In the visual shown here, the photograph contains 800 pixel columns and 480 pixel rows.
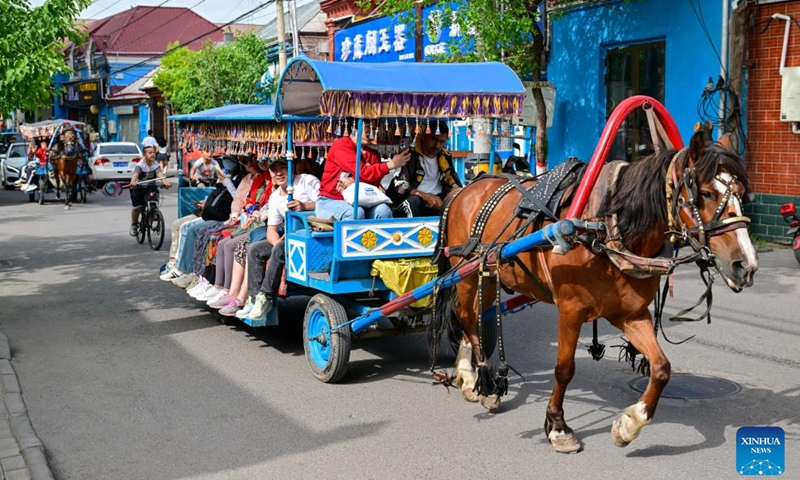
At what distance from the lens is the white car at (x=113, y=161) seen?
107 feet

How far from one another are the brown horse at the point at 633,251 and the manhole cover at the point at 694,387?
1399 mm

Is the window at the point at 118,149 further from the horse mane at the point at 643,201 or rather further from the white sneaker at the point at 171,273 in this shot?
the horse mane at the point at 643,201

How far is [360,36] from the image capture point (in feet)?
88.7

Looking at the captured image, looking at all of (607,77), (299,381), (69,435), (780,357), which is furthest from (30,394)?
(607,77)

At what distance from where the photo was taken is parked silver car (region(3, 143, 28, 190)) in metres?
32.5

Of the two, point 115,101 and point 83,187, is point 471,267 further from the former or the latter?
point 115,101

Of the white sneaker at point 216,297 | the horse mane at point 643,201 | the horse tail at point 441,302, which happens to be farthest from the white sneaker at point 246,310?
the horse mane at point 643,201

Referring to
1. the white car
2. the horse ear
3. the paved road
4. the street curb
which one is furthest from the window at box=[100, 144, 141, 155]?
the horse ear

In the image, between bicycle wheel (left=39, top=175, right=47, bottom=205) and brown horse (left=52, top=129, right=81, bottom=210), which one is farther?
bicycle wheel (left=39, top=175, right=47, bottom=205)

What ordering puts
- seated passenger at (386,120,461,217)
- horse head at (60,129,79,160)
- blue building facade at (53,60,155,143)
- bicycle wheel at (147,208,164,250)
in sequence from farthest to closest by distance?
blue building facade at (53,60,155,143), horse head at (60,129,79,160), bicycle wheel at (147,208,164,250), seated passenger at (386,120,461,217)

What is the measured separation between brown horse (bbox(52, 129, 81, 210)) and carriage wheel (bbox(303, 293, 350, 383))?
62.1 ft

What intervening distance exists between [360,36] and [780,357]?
21.0 meters

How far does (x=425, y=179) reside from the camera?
7.99 meters

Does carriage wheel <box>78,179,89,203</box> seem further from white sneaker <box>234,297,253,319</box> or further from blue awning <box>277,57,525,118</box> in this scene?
blue awning <box>277,57,525,118</box>
